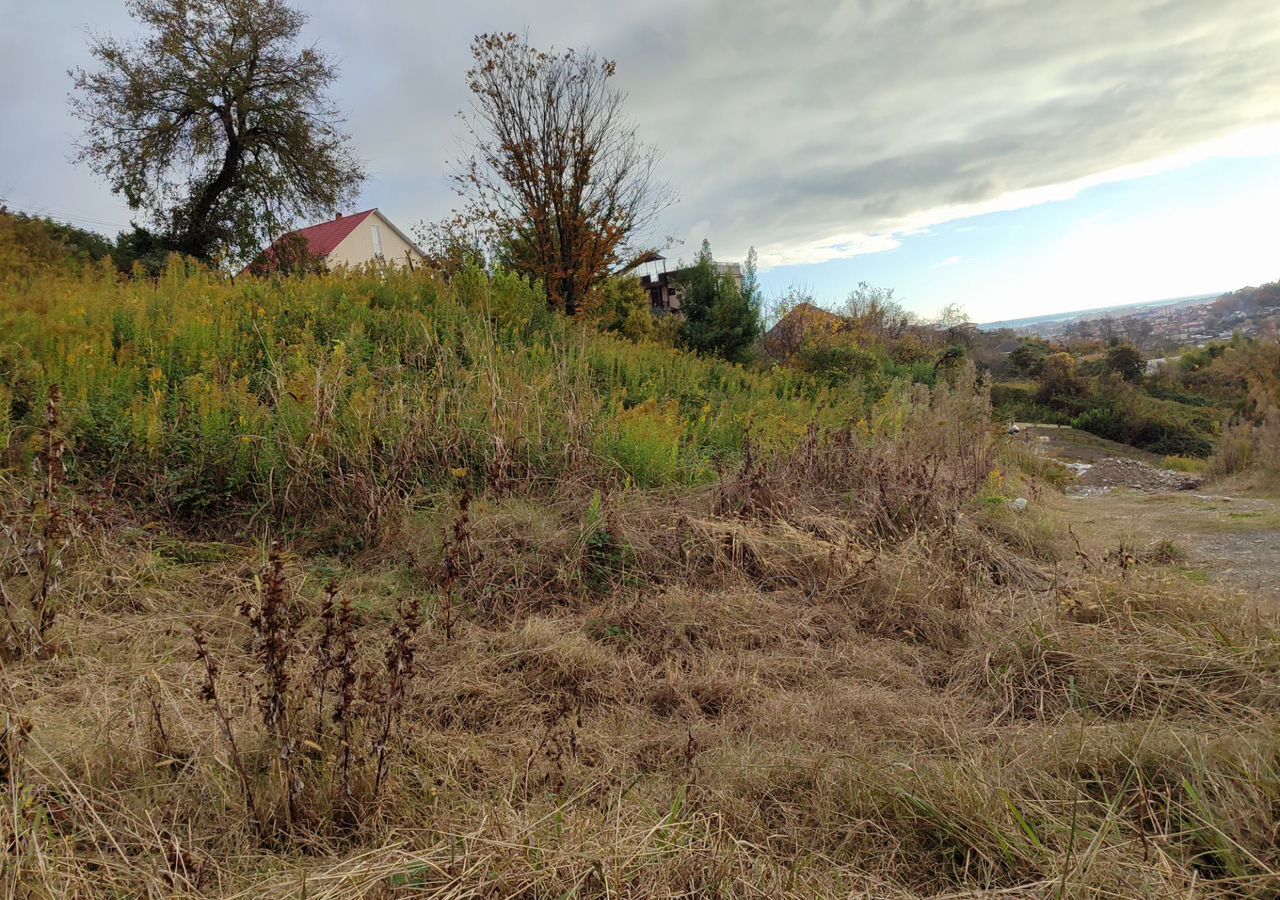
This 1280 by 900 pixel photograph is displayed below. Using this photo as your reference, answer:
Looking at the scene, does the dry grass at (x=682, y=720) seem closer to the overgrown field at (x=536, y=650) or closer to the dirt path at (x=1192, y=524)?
the overgrown field at (x=536, y=650)

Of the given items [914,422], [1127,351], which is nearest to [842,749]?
[914,422]

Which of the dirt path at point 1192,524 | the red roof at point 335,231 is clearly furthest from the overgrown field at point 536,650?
the red roof at point 335,231

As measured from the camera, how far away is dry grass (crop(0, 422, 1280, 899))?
1523mm

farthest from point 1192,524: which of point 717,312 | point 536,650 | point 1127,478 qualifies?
point 717,312

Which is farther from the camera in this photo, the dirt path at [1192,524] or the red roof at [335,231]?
the red roof at [335,231]

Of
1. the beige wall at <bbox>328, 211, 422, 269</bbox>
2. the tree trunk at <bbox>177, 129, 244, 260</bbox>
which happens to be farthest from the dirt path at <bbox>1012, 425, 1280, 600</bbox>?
the beige wall at <bbox>328, 211, 422, 269</bbox>

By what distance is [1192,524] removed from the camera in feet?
19.2

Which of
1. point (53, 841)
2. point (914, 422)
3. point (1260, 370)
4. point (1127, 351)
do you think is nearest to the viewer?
point (53, 841)

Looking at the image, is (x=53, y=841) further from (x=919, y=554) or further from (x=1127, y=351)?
(x=1127, y=351)

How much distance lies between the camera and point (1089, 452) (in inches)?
586

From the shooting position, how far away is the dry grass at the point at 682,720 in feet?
5.00

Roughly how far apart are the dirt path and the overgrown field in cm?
65

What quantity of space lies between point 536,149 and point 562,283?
82.4 inches

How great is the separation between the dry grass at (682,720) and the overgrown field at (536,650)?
2 centimetres
